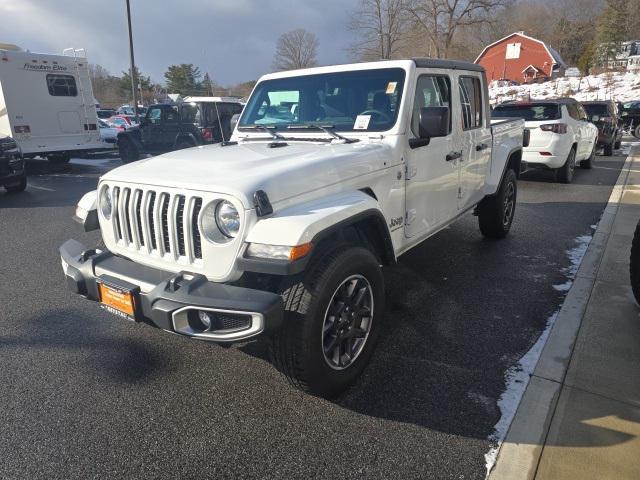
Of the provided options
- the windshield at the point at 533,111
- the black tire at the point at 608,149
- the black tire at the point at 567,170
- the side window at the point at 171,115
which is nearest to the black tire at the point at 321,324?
the windshield at the point at 533,111

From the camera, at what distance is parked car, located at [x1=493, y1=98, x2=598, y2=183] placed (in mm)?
9406

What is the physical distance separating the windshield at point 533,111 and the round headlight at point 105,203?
928cm

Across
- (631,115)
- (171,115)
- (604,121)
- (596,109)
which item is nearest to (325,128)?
(171,115)

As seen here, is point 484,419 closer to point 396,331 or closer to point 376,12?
point 396,331

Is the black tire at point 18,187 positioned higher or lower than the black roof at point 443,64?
lower

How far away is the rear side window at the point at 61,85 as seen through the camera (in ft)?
40.0

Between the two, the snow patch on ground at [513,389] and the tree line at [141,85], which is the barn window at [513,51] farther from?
the snow patch on ground at [513,389]

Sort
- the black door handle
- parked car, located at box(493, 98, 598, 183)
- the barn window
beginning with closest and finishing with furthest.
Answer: the black door handle → parked car, located at box(493, 98, 598, 183) → the barn window

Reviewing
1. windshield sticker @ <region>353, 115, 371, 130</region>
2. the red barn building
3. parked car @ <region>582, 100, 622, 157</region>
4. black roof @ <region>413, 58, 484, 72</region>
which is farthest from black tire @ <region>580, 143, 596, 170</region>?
the red barn building

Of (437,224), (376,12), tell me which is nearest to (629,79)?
(376,12)

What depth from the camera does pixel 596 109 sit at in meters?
14.7

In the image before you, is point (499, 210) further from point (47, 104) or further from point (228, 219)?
point (47, 104)

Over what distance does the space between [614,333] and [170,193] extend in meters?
3.33

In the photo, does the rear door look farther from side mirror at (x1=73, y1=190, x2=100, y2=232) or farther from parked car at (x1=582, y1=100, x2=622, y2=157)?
parked car at (x1=582, y1=100, x2=622, y2=157)
